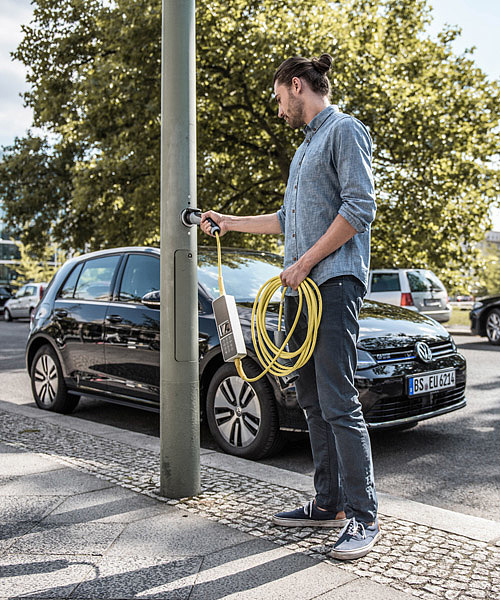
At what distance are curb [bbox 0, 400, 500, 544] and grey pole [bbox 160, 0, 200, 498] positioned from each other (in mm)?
580

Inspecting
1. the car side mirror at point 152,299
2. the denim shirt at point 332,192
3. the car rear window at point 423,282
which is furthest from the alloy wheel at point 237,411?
the car rear window at point 423,282

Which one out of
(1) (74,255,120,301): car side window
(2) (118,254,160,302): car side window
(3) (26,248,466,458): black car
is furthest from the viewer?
(1) (74,255,120,301): car side window

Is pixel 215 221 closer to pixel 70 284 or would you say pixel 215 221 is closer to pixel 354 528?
pixel 354 528

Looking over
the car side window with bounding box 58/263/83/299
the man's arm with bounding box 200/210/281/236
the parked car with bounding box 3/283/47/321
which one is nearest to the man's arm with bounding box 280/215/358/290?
the man's arm with bounding box 200/210/281/236

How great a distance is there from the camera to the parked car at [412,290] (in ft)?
53.4

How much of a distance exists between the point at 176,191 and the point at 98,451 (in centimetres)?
206

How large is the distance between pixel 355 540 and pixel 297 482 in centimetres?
109

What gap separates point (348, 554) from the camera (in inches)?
109

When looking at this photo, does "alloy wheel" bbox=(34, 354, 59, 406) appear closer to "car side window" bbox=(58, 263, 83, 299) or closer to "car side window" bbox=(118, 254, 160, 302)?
"car side window" bbox=(58, 263, 83, 299)

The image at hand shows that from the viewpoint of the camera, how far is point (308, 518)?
3.20m

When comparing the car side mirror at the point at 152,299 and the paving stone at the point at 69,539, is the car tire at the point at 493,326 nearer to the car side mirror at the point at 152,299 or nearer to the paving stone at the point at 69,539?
the car side mirror at the point at 152,299

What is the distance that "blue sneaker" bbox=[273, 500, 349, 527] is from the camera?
3.17 metres

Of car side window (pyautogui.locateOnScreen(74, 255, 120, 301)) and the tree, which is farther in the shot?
the tree

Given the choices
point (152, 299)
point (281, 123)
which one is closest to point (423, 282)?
point (281, 123)
